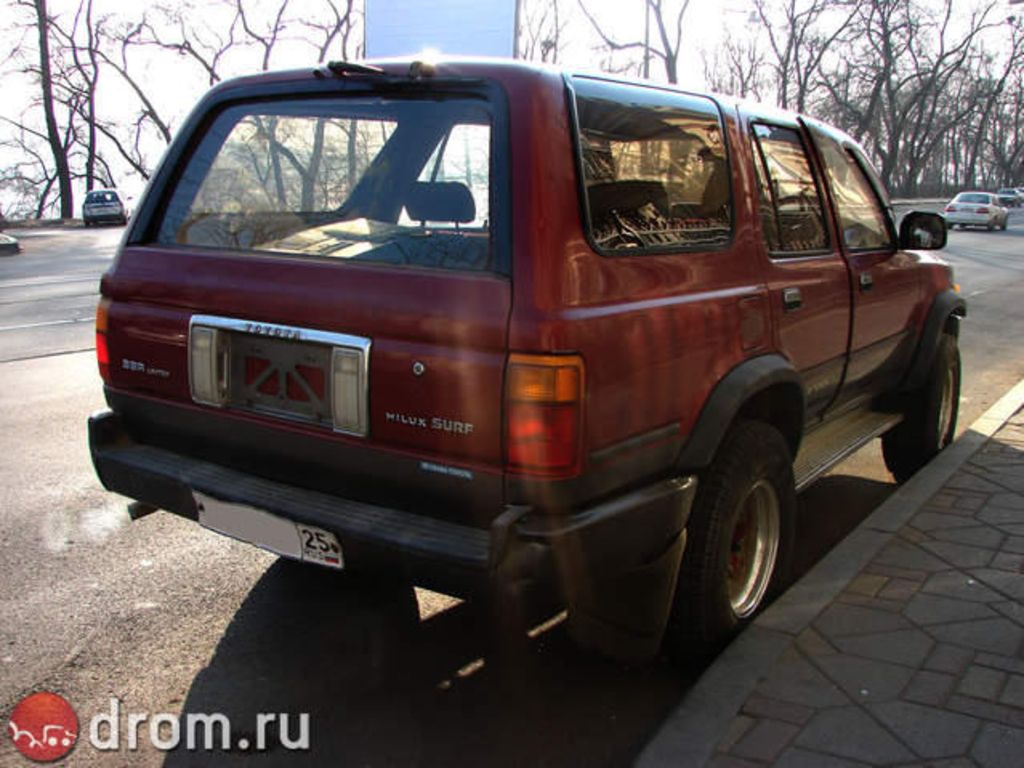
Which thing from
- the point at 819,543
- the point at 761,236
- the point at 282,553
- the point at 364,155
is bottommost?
the point at 819,543

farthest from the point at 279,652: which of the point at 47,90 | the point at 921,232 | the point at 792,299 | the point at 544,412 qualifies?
the point at 47,90

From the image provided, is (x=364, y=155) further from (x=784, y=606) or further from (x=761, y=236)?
(x=784, y=606)

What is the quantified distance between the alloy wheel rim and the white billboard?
14.4 metres

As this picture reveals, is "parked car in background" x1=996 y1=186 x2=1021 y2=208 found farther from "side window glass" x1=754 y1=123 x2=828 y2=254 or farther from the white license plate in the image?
the white license plate

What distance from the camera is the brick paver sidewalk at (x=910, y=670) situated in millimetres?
2564

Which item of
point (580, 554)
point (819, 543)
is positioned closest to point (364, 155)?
point (580, 554)

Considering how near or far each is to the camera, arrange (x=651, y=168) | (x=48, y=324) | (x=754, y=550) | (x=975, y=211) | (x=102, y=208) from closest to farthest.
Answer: (x=651, y=168) < (x=754, y=550) < (x=48, y=324) < (x=975, y=211) < (x=102, y=208)

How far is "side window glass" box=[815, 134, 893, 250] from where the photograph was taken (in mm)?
4227

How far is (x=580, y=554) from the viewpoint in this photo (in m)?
2.47

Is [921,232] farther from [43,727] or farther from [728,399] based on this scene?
[43,727]

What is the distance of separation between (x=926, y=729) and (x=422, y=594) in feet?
6.35

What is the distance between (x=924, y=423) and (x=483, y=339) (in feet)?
11.6

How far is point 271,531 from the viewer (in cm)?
279

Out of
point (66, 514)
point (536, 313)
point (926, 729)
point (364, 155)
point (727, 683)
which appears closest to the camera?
point (536, 313)
